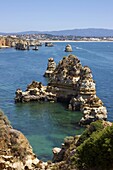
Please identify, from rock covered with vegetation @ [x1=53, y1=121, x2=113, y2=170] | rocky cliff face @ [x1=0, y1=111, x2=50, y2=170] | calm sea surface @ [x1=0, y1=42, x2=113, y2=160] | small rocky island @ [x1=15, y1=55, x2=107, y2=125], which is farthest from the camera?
small rocky island @ [x1=15, y1=55, x2=107, y2=125]

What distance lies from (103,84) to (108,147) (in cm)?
7254

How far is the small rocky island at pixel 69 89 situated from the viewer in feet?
213

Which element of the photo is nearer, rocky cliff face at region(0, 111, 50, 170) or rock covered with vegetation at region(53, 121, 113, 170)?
rock covered with vegetation at region(53, 121, 113, 170)

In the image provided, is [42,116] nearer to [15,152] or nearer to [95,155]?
[15,152]

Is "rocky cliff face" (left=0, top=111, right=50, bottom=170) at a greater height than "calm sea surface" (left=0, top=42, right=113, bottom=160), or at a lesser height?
greater

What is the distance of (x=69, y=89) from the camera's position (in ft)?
231

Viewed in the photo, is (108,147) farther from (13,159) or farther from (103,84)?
(103,84)

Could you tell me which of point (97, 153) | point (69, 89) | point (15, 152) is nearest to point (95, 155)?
point (97, 153)

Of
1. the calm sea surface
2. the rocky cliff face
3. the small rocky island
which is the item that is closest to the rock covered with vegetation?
the rocky cliff face

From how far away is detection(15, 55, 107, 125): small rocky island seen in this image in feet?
213

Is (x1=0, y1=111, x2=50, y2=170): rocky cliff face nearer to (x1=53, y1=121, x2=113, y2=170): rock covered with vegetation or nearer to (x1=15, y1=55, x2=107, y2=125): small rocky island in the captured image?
(x1=53, y1=121, x2=113, y2=170): rock covered with vegetation

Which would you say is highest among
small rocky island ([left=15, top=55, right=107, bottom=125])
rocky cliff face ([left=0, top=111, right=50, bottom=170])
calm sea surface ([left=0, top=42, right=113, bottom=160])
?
rocky cliff face ([left=0, top=111, right=50, bottom=170])

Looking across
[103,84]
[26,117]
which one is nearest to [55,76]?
[26,117]

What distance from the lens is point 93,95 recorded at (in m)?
64.8
